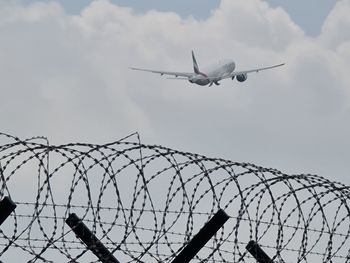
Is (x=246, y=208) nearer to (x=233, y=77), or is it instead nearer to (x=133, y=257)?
(x=133, y=257)

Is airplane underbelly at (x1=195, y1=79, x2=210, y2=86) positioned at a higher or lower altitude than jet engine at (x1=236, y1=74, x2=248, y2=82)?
lower

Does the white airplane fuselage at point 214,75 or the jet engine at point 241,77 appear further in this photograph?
the jet engine at point 241,77

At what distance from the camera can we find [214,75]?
123875 mm

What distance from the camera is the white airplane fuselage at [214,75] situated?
12044cm

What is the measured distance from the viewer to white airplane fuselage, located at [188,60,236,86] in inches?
4742

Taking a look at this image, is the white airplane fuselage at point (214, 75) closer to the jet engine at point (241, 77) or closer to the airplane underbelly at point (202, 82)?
the airplane underbelly at point (202, 82)

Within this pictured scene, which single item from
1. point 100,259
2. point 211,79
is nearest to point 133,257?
point 100,259

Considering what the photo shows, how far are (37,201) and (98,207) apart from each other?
3.06 feet

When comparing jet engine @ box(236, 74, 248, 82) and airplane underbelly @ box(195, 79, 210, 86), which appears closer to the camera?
airplane underbelly @ box(195, 79, 210, 86)

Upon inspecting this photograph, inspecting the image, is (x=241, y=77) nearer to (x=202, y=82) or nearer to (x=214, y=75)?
(x=214, y=75)

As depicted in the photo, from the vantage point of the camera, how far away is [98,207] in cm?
1423

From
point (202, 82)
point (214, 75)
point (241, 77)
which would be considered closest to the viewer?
point (202, 82)

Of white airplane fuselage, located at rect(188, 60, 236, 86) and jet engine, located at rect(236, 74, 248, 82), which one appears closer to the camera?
white airplane fuselage, located at rect(188, 60, 236, 86)

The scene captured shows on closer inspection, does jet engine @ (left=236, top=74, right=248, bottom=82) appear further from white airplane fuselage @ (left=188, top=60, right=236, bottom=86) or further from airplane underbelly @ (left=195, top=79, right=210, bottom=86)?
airplane underbelly @ (left=195, top=79, right=210, bottom=86)
